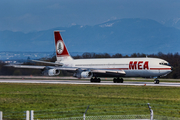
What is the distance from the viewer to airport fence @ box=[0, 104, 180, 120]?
68.5ft

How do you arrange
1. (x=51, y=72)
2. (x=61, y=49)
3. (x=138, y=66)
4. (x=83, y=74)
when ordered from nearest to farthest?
(x=138, y=66)
(x=83, y=74)
(x=51, y=72)
(x=61, y=49)

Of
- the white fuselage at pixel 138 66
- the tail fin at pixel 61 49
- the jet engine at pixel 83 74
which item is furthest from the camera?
the tail fin at pixel 61 49

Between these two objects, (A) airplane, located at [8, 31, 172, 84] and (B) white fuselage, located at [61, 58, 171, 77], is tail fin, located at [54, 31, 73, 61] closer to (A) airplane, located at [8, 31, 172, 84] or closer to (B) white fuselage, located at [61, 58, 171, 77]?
(A) airplane, located at [8, 31, 172, 84]

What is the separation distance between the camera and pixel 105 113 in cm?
2284

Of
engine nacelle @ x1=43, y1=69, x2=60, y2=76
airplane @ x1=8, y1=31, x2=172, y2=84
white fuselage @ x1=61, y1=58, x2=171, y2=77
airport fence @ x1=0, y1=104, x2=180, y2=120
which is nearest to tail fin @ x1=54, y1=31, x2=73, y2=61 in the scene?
airplane @ x1=8, y1=31, x2=172, y2=84

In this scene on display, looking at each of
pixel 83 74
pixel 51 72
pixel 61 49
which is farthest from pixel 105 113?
pixel 61 49

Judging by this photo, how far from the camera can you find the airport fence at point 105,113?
20.9m

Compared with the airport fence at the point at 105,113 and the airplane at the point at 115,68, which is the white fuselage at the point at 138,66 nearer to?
the airplane at the point at 115,68

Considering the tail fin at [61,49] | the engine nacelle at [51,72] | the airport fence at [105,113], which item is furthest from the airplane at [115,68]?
the airport fence at [105,113]

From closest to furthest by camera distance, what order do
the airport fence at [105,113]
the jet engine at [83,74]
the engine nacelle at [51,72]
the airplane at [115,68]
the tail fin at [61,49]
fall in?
the airport fence at [105,113]
the airplane at [115,68]
the jet engine at [83,74]
the engine nacelle at [51,72]
the tail fin at [61,49]

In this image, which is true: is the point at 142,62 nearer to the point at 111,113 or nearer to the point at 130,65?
the point at 130,65

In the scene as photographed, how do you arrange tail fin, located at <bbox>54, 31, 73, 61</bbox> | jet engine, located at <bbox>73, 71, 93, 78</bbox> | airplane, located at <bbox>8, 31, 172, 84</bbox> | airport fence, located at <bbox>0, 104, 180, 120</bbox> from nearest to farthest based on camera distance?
airport fence, located at <bbox>0, 104, 180, 120</bbox>
airplane, located at <bbox>8, 31, 172, 84</bbox>
jet engine, located at <bbox>73, 71, 93, 78</bbox>
tail fin, located at <bbox>54, 31, 73, 61</bbox>

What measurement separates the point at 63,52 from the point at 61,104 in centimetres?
4362

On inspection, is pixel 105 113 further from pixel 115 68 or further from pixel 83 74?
pixel 115 68
